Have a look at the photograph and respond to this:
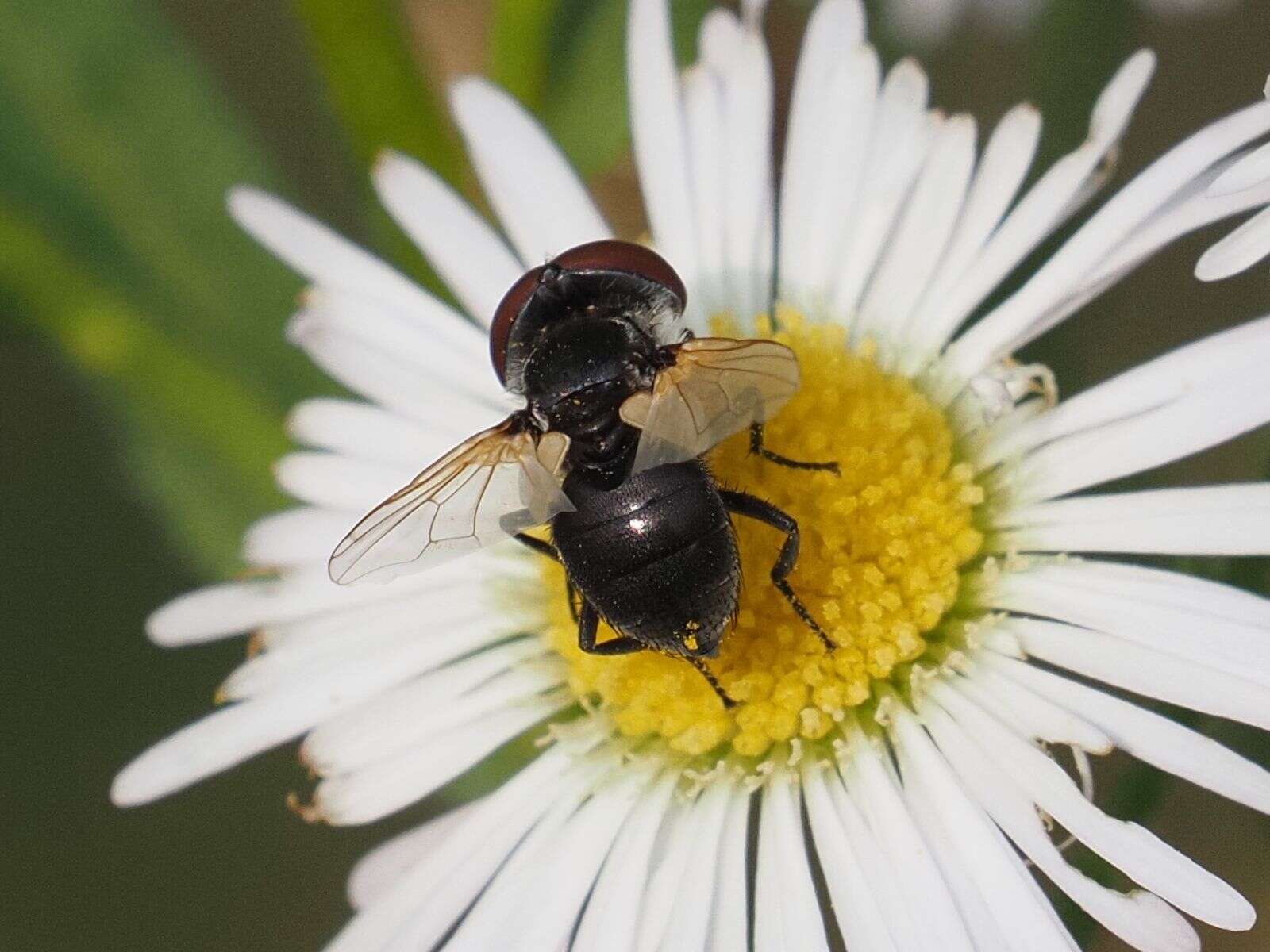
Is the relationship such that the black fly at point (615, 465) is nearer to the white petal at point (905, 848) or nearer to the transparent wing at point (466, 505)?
the transparent wing at point (466, 505)

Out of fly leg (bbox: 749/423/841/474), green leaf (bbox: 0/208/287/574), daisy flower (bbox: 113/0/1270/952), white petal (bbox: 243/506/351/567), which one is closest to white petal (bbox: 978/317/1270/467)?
daisy flower (bbox: 113/0/1270/952)

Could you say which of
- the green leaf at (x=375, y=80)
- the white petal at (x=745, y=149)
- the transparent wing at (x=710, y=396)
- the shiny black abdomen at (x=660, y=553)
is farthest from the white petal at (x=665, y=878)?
the green leaf at (x=375, y=80)

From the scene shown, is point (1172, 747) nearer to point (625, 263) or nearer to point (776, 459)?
point (776, 459)

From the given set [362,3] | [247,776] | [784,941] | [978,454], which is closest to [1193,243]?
[978,454]

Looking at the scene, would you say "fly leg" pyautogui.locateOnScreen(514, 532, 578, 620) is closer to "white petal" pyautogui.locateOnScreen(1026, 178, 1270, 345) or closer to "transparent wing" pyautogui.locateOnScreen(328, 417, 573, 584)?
"transparent wing" pyautogui.locateOnScreen(328, 417, 573, 584)

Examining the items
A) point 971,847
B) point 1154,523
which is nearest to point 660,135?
point 1154,523

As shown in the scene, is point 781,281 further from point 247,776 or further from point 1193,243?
point 247,776
